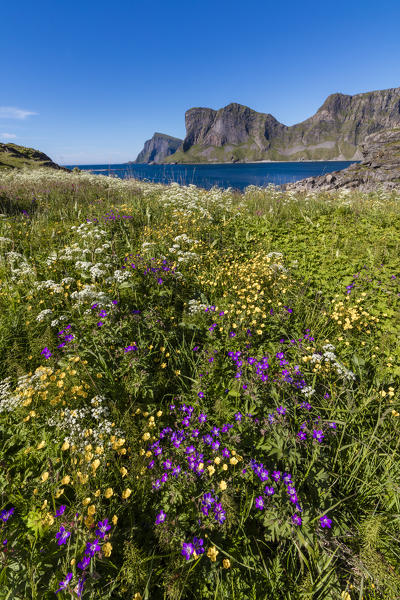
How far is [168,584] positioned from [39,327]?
11.0ft

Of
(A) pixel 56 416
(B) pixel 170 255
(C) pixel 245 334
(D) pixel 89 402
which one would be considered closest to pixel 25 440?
(A) pixel 56 416

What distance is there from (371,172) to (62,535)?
56380 mm

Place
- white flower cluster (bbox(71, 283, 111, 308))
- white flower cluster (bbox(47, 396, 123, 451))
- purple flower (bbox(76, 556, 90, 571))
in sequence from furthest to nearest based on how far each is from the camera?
white flower cluster (bbox(71, 283, 111, 308)), white flower cluster (bbox(47, 396, 123, 451)), purple flower (bbox(76, 556, 90, 571))

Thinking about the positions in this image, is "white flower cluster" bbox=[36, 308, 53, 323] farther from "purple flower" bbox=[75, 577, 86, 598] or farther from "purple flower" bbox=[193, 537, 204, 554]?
"purple flower" bbox=[193, 537, 204, 554]

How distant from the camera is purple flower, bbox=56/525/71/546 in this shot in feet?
5.66

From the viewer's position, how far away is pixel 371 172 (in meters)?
42.7

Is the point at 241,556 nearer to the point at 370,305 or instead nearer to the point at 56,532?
the point at 56,532

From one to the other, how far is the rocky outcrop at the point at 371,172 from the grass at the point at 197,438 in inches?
944

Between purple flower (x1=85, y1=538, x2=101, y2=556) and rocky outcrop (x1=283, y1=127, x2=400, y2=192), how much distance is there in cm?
2714

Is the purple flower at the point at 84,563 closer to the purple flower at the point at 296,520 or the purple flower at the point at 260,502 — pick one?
the purple flower at the point at 260,502

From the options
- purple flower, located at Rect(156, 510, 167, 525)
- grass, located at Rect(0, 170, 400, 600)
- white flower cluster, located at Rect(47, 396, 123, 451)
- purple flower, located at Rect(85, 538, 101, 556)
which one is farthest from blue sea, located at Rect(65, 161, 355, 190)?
purple flower, located at Rect(85, 538, 101, 556)

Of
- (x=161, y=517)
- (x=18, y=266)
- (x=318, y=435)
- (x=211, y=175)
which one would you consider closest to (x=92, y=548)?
(x=161, y=517)

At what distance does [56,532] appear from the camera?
1930 millimetres

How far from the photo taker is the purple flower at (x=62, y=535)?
1724 millimetres
